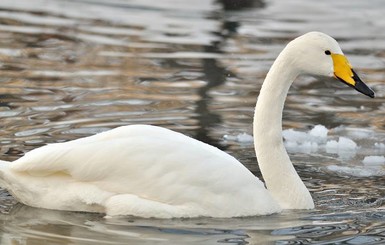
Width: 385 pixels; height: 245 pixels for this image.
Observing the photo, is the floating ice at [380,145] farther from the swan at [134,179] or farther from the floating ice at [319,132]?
the swan at [134,179]

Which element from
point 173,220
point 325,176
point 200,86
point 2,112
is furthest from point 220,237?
point 200,86

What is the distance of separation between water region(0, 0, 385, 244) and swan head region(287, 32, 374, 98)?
2.86 ft

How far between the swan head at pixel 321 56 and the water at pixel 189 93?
872mm


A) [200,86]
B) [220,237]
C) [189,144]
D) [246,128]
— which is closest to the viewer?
[220,237]

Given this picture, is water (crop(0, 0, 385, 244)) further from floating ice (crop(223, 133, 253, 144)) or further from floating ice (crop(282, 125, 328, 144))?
floating ice (crop(282, 125, 328, 144))

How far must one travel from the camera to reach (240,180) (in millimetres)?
7555

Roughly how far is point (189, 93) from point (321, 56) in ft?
12.8

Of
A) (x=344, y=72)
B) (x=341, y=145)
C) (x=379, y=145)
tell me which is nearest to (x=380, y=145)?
(x=379, y=145)

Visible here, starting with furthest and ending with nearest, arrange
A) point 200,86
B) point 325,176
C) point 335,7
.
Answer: point 335,7 < point 200,86 < point 325,176

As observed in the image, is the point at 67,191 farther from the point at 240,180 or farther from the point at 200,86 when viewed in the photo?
the point at 200,86

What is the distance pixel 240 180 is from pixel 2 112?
3516 mm

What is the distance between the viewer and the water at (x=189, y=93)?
24.1ft

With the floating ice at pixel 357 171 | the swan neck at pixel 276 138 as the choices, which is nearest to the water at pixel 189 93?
the floating ice at pixel 357 171

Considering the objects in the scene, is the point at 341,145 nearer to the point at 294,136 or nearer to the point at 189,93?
the point at 294,136
